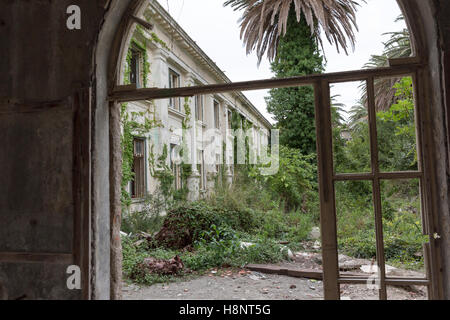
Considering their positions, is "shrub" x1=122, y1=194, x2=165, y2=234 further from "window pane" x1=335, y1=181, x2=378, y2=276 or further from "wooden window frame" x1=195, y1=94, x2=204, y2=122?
"wooden window frame" x1=195, y1=94, x2=204, y2=122

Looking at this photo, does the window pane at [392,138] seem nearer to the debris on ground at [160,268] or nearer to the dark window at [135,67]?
the debris on ground at [160,268]

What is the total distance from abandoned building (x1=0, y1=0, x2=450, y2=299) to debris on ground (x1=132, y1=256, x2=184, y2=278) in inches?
133

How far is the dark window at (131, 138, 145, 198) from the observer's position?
10.2 m

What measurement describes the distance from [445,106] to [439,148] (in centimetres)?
26

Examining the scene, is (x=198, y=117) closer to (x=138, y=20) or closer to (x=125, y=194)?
(x=125, y=194)

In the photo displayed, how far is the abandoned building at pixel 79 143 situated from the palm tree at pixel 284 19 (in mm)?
8224

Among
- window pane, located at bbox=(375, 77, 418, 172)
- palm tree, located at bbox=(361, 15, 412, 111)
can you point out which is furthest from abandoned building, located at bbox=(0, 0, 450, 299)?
window pane, located at bbox=(375, 77, 418, 172)

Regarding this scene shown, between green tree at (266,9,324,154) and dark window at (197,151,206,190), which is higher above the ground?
green tree at (266,9,324,154)

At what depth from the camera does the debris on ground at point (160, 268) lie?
5.57m

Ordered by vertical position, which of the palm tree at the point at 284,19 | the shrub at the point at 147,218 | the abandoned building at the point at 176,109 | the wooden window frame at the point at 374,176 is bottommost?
the shrub at the point at 147,218

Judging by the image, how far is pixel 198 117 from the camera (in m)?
14.9

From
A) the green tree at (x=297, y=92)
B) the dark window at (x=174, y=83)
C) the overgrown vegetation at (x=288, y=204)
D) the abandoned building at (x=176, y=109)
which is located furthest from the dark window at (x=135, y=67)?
the green tree at (x=297, y=92)

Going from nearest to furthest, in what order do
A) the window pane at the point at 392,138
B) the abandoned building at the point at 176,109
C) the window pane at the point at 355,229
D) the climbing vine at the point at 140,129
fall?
the window pane at the point at 355,229, the window pane at the point at 392,138, the climbing vine at the point at 140,129, the abandoned building at the point at 176,109
